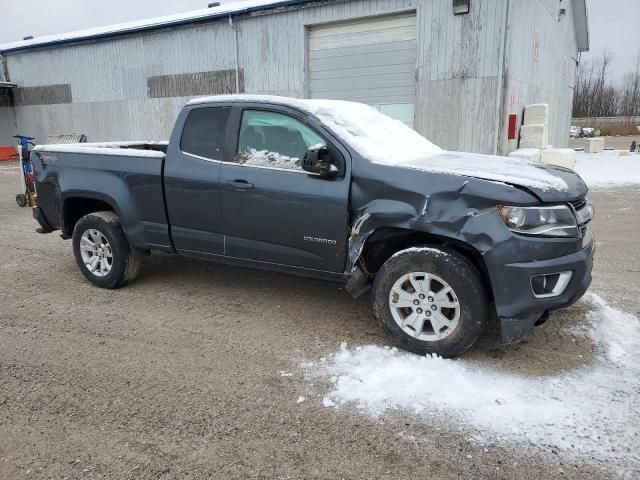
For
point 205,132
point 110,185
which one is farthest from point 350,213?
point 110,185

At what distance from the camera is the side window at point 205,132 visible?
4633 mm

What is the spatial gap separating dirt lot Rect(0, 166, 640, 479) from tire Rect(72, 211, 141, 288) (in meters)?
0.17

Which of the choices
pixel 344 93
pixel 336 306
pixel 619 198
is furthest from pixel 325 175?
pixel 344 93

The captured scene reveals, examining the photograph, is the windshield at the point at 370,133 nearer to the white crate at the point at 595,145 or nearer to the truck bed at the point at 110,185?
the truck bed at the point at 110,185

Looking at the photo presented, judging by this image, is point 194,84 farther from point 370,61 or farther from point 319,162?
point 319,162

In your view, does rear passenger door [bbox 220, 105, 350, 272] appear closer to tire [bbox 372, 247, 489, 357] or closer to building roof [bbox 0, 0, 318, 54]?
tire [bbox 372, 247, 489, 357]

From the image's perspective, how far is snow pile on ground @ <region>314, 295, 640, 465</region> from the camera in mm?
2852

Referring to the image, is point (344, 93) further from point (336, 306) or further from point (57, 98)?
point (57, 98)

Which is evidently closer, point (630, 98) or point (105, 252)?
point (105, 252)

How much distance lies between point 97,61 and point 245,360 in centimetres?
1940

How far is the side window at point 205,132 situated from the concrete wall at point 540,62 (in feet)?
32.2

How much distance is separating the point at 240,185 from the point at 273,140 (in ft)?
1.56

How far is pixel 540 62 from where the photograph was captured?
16.5m

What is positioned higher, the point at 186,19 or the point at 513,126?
the point at 186,19
